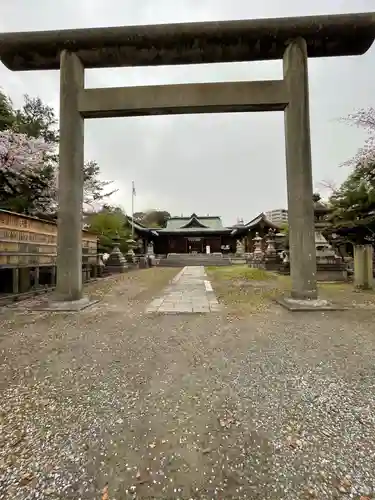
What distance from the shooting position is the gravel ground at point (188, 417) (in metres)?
1.29

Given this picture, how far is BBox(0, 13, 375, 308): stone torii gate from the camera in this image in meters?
5.18

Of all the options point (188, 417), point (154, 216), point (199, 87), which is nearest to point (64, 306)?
point (188, 417)

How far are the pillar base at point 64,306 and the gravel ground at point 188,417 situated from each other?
1.57 meters

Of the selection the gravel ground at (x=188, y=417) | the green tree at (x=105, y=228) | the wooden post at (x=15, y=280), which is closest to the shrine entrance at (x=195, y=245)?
the green tree at (x=105, y=228)

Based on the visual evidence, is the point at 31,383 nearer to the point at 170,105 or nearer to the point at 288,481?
the point at 288,481

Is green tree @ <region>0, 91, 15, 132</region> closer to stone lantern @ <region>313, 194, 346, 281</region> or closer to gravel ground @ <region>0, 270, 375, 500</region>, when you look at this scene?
gravel ground @ <region>0, 270, 375, 500</region>

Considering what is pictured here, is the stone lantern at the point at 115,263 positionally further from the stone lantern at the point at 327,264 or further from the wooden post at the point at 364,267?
the wooden post at the point at 364,267

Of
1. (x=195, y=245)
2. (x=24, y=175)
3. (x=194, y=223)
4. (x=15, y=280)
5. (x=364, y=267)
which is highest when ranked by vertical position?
(x=194, y=223)

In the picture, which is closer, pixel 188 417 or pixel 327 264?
pixel 188 417

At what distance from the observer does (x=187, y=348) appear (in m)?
3.02

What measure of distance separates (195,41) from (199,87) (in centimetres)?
83

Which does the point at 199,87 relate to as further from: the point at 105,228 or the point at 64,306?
the point at 105,228

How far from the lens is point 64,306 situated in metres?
5.10

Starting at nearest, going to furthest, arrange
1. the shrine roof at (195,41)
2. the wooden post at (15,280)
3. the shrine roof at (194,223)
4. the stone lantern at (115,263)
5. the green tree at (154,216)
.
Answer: the shrine roof at (195,41) < the wooden post at (15,280) < the stone lantern at (115,263) < the shrine roof at (194,223) < the green tree at (154,216)
